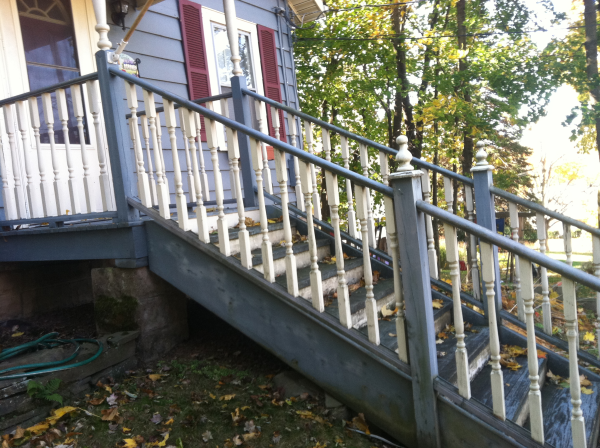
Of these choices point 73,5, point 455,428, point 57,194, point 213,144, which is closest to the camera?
point 455,428

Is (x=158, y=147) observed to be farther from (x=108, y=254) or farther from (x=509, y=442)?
(x=509, y=442)

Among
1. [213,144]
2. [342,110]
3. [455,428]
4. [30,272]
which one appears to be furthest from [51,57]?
[342,110]

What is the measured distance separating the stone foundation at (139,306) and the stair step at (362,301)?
4.26 feet

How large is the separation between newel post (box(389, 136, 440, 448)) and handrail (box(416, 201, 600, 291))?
89mm

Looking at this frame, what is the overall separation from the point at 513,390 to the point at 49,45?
4.71 metres

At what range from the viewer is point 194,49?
18.7 feet

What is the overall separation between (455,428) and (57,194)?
3.03 m

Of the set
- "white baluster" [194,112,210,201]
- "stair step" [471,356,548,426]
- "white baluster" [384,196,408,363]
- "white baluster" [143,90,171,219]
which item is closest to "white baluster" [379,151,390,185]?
"white baluster" [194,112,210,201]

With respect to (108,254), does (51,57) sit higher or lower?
higher

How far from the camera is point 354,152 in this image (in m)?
13.5

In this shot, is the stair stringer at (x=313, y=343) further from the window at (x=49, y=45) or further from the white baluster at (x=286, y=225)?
the window at (x=49, y=45)

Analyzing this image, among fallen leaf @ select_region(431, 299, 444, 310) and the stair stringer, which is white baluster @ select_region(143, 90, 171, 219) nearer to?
the stair stringer

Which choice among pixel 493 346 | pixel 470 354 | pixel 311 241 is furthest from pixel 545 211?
pixel 311 241

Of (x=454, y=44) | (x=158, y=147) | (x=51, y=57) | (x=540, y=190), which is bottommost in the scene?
(x=540, y=190)
